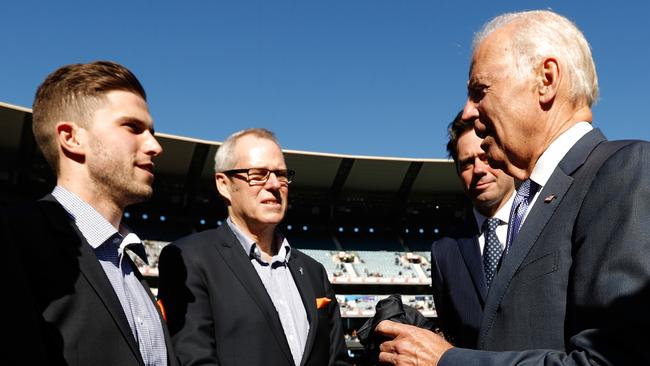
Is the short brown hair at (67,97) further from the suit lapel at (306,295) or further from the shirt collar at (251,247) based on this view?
the suit lapel at (306,295)

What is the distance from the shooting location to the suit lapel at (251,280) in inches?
111

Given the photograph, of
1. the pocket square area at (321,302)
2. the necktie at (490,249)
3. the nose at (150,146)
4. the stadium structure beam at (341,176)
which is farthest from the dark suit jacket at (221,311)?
the stadium structure beam at (341,176)

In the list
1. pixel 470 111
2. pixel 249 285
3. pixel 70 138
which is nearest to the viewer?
pixel 470 111

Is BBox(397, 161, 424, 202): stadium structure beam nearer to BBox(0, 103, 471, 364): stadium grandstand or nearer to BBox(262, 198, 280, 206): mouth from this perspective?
BBox(0, 103, 471, 364): stadium grandstand

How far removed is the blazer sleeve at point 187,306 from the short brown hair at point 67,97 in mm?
906

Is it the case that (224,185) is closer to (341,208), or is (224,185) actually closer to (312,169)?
(312,169)

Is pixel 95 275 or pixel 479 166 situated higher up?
pixel 479 166

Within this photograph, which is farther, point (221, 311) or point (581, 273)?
point (221, 311)

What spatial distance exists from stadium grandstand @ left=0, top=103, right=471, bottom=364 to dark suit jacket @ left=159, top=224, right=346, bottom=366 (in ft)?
71.0

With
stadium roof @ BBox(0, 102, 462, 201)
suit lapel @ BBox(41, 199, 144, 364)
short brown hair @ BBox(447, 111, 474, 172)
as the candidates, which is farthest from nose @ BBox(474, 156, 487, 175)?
stadium roof @ BBox(0, 102, 462, 201)

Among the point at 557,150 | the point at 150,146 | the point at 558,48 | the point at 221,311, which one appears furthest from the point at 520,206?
the point at 221,311

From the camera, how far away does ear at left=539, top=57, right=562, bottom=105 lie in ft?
5.50

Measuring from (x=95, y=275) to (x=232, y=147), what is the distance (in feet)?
5.82

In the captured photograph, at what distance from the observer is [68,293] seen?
1.75 m
